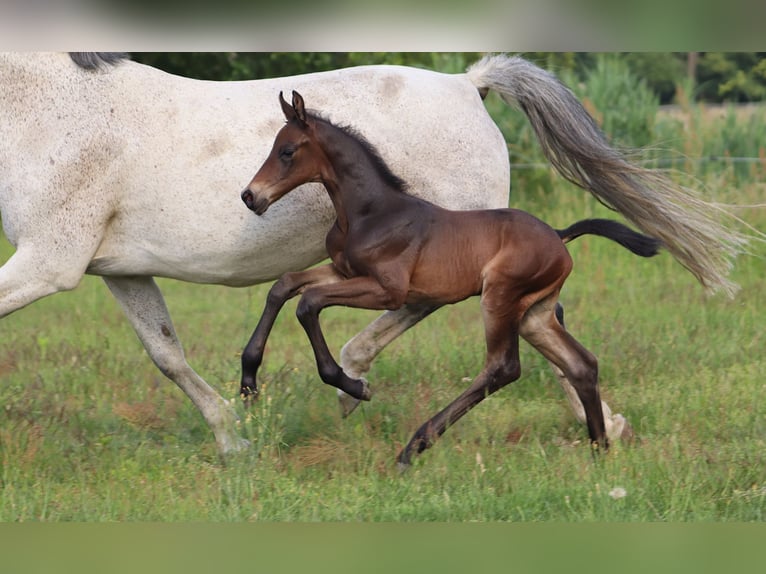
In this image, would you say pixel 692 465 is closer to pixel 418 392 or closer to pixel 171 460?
pixel 418 392

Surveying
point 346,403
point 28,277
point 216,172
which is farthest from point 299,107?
point 346,403

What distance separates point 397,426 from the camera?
5363 millimetres

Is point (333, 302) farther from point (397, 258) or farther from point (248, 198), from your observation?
point (248, 198)

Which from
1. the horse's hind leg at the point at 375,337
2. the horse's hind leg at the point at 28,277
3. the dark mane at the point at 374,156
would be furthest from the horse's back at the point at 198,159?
the horse's hind leg at the point at 375,337

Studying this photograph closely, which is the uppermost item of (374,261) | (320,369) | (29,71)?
(29,71)

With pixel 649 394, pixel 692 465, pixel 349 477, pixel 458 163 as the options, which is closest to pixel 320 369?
pixel 349 477

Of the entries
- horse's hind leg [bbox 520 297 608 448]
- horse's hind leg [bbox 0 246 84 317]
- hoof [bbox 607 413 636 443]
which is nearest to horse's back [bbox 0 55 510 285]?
horse's hind leg [bbox 0 246 84 317]

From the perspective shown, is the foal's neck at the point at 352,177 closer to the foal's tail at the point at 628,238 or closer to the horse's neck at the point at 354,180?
the horse's neck at the point at 354,180

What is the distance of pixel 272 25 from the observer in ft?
9.39

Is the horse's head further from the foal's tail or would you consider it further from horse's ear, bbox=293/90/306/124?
the foal's tail

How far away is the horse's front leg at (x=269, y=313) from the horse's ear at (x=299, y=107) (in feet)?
2.28

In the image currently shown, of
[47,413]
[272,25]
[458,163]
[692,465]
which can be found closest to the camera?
[272,25]

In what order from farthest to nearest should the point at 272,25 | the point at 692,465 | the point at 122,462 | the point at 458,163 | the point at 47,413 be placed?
1. the point at 47,413
2. the point at 458,163
3. the point at 122,462
4. the point at 692,465
5. the point at 272,25

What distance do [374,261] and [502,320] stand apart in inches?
24.6
